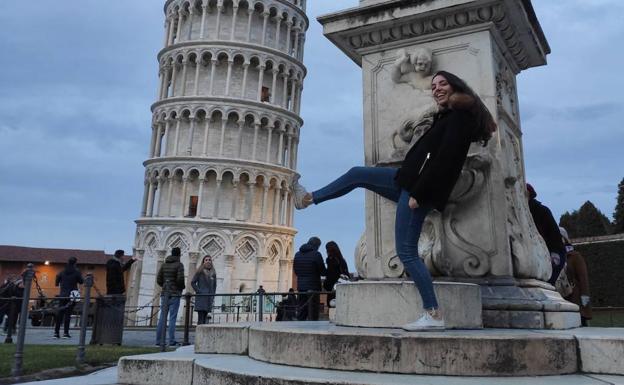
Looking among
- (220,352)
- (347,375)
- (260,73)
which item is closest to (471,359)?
(347,375)

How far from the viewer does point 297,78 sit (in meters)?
45.7

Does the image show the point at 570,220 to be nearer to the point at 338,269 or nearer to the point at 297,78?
the point at 297,78

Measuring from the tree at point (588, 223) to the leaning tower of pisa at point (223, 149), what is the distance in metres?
29.2

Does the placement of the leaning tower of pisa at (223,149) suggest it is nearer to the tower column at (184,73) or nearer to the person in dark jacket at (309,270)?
the tower column at (184,73)

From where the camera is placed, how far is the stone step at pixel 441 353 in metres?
2.94

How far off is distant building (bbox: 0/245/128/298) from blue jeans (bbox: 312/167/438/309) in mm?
52648

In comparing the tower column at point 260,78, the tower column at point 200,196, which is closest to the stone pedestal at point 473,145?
the tower column at point 200,196

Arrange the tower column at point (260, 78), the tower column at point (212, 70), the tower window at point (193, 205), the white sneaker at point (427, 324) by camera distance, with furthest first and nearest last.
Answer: the tower column at point (260, 78) → the tower column at point (212, 70) → the tower window at point (193, 205) → the white sneaker at point (427, 324)

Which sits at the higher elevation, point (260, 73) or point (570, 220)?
point (260, 73)

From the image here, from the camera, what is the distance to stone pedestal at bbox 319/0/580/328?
13.8 feet

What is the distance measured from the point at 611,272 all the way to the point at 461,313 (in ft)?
101

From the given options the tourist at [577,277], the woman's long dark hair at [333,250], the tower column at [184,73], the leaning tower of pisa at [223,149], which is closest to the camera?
the tourist at [577,277]

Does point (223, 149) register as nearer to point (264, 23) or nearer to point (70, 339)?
point (264, 23)

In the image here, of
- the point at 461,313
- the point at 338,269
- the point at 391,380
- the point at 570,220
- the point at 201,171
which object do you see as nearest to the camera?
the point at 391,380
